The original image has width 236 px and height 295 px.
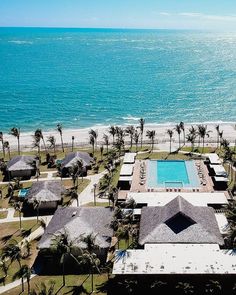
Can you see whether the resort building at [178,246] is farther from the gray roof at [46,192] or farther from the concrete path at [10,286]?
the gray roof at [46,192]

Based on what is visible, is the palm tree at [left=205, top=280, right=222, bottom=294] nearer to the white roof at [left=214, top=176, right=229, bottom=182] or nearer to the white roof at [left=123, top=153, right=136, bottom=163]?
the white roof at [left=214, top=176, right=229, bottom=182]

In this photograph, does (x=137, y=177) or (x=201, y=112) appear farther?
(x=201, y=112)

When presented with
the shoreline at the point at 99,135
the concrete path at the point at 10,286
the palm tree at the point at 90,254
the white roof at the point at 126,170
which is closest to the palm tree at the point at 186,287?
the palm tree at the point at 90,254

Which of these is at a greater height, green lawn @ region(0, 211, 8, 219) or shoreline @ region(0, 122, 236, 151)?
shoreline @ region(0, 122, 236, 151)

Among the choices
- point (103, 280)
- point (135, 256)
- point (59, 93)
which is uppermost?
point (59, 93)

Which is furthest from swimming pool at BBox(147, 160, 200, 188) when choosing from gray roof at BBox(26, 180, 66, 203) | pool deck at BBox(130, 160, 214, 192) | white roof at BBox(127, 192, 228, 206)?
gray roof at BBox(26, 180, 66, 203)

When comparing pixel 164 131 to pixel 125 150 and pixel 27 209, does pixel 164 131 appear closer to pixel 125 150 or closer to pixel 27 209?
pixel 125 150

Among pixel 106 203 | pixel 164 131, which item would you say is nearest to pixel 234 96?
pixel 164 131
